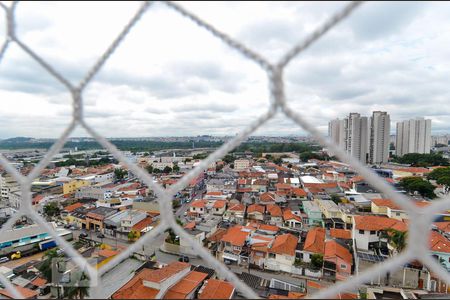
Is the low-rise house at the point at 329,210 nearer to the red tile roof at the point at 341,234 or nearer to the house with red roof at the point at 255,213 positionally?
the red tile roof at the point at 341,234

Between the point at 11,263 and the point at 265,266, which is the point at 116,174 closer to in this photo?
the point at 11,263

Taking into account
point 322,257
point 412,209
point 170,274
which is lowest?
point 322,257

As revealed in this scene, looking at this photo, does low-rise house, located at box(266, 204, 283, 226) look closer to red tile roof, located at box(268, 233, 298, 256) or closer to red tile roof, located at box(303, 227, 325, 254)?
red tile roof, located at box(303, 227, 325, 254)

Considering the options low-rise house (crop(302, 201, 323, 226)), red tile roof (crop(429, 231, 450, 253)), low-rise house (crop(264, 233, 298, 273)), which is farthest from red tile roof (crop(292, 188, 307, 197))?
red tile roof (crop(429, 231, 450, 253))

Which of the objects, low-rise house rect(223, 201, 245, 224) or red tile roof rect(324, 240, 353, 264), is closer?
red tile roof rect(324, 240, 353, 264)

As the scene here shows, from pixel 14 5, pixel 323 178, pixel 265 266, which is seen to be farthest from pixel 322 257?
pixel 323 178

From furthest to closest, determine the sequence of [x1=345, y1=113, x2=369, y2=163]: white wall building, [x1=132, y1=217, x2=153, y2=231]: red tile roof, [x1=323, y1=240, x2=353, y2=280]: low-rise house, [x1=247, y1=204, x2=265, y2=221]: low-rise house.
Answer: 1. [x1=345, y1=113, x2=369, y2=163]: white wall building
2. [x1=247, y1=204, x2=265, y2=221]: low-rise house
3. [x1=132, y1=217, x2=153, y2=231]: red tile roof
4. [x1=323, y1=240, x2=353, y2=280]: low-rise house

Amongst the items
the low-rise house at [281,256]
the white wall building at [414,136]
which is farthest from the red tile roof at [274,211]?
the white wall building at [414,136]
